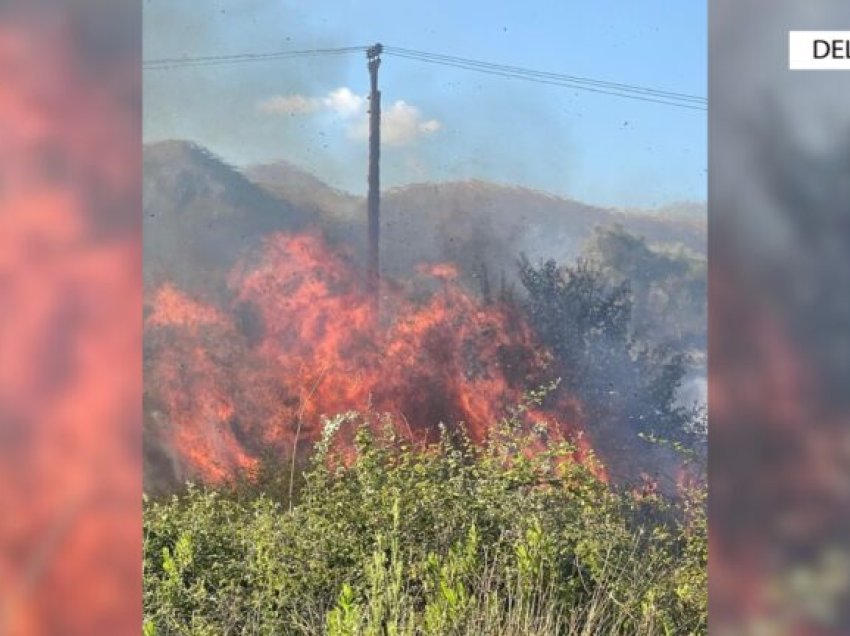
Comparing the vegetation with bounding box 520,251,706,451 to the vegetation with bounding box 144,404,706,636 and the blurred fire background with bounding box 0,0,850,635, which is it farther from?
the blurred fire background with bounding box 0,0,850,635

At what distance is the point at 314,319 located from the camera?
345 cm

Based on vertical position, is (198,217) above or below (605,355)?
above

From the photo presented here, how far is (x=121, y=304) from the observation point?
5.68ft

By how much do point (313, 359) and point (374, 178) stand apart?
2.20ft

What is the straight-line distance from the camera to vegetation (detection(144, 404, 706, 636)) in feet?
10.1

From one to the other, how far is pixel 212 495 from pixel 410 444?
2.33 feet

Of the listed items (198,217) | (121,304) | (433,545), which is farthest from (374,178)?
(121,304)

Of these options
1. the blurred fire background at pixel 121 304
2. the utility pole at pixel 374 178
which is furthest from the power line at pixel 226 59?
the blurred fire background at pixel 121 304

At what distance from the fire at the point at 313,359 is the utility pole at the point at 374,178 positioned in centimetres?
4

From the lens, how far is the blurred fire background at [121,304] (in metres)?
1.72

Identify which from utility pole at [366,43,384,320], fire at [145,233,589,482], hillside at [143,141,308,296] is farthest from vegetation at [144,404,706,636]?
hillside at [143,141,308,296]

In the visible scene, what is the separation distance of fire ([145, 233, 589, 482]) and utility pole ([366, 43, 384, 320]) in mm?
40

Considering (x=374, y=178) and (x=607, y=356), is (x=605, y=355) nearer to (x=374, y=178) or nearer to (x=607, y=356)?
(x=607, y=356)

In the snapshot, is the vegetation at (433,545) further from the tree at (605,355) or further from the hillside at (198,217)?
the hillside at (198,217)
